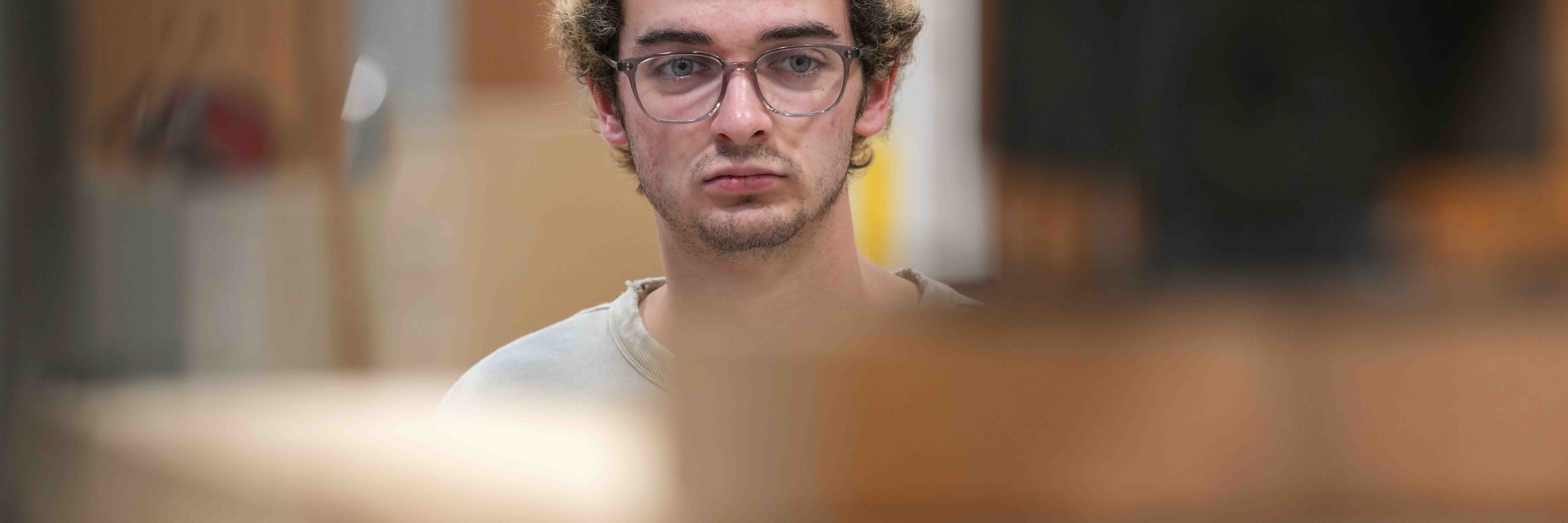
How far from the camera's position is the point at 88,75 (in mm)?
271

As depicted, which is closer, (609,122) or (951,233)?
(951,233)

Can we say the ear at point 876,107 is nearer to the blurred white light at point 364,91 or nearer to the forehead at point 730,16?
the forehead at point 730,16

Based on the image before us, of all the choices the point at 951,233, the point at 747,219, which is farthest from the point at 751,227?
the point at 951,233

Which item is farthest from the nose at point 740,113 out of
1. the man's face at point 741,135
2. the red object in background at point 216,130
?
the red object in background at point 216,130

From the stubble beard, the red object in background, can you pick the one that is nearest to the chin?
the stubble beard

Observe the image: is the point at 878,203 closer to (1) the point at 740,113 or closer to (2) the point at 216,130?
(1) the point at 740,113

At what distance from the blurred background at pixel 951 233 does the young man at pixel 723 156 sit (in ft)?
0.06

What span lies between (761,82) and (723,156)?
0.02m

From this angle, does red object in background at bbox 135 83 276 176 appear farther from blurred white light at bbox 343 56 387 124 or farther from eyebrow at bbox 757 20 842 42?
eyebrow at bbox 757 20 842 42

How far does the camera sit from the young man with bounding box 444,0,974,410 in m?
0.29

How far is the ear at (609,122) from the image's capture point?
31 centimetres

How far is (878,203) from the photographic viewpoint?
0.28 meters

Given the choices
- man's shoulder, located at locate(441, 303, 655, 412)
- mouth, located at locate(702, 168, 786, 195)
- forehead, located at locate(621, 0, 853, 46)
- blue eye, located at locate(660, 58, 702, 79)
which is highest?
forehead, located at locate(621, 0, 853, 46)

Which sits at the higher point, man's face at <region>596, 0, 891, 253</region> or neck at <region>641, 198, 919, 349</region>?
man's face at <region>596, 0, 891, 253</region>
